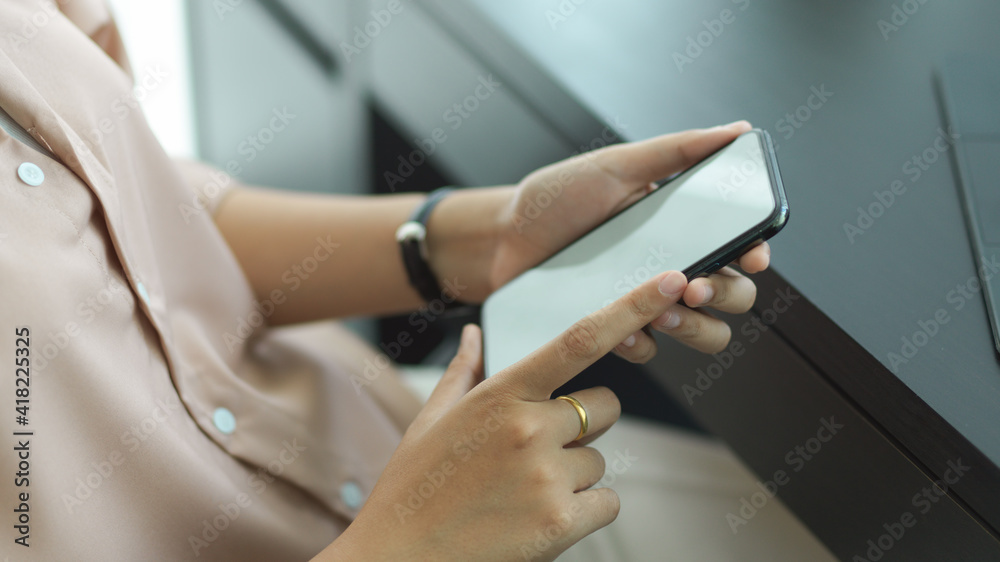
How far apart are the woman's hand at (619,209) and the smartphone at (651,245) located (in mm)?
14

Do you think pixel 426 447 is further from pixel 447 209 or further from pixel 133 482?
pixel 447 209

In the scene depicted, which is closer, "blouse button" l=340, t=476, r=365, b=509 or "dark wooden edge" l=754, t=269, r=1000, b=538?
"dark wooden edge" l=754, t=269, r=1000, b=538

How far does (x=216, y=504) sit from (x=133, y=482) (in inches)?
1.8

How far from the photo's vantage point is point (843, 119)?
1.37ft

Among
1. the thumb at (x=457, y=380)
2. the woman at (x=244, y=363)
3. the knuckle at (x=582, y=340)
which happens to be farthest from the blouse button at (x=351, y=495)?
the knuckle at (x=582, y=340)

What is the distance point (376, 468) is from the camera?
0.49 meters

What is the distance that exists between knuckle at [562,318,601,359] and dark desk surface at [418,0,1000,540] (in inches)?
4.4

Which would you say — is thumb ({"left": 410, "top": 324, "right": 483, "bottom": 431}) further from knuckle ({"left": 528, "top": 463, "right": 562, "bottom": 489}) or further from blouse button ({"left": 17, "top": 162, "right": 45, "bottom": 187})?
→ blouse button ({"left": 17, "top": 162, "right": 45, "bottom": 187})

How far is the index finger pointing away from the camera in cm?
29

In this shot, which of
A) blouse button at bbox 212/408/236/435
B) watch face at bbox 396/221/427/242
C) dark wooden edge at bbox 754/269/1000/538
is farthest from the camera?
watch face at bbox 396/221/427/242

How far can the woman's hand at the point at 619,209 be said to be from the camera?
341 millimetres

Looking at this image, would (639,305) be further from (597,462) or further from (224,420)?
(224,420)

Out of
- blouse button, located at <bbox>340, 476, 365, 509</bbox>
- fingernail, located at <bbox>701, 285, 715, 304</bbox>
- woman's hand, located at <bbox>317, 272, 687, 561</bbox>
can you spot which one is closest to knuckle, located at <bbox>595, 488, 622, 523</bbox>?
woman's hand, located at <bbox>317, 272, 687, 561</bbox>

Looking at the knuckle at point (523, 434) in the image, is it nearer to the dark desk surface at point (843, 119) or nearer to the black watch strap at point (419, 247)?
the dark desk surface at point (843, 119)
